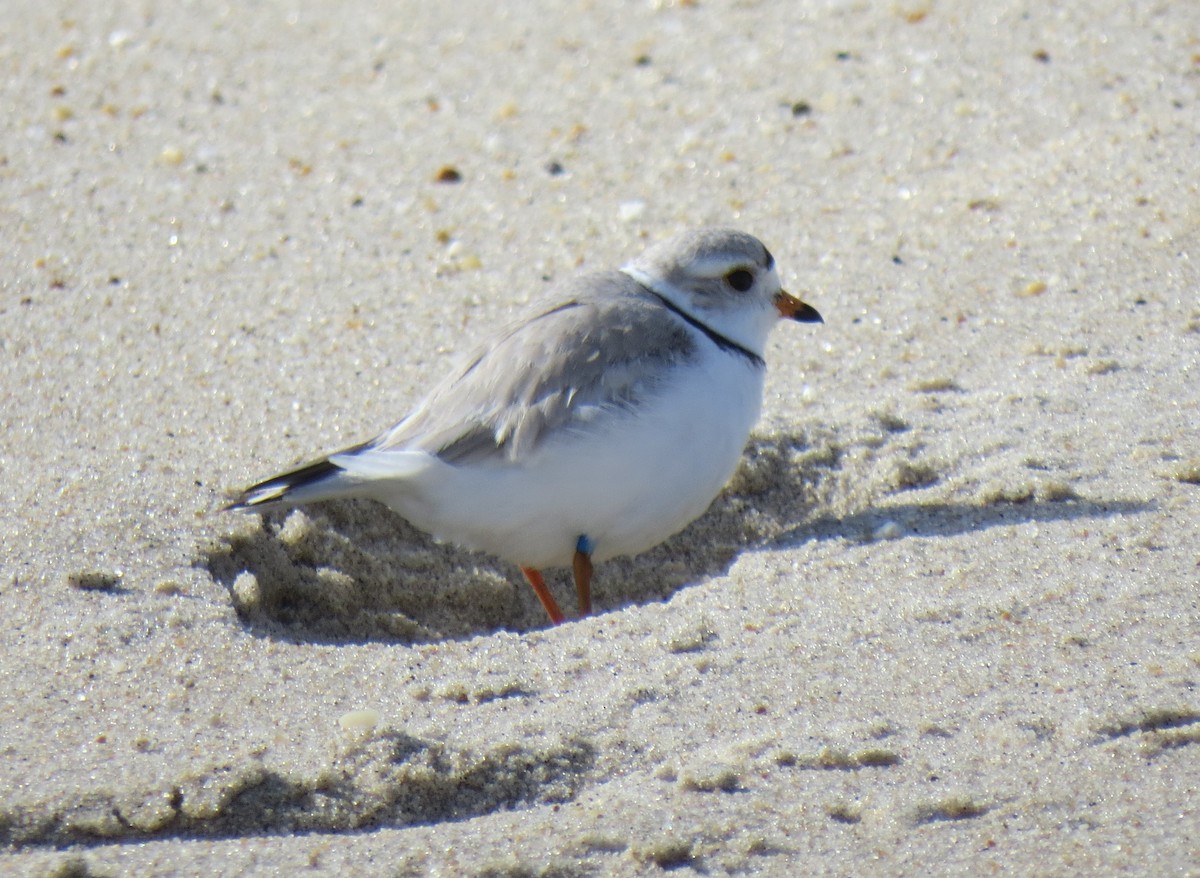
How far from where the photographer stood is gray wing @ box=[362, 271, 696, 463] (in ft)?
11.6

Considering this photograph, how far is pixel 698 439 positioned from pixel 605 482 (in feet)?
0.82

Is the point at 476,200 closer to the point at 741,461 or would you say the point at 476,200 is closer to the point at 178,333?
the point at 178,333

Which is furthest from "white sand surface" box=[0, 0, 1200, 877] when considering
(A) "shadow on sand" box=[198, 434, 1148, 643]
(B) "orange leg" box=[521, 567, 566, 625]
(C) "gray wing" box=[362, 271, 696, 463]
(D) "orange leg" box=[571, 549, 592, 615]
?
(C) "gray wing" box=[362, 271, 696, 463]

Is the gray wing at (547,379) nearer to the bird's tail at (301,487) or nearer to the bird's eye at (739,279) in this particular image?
the bird's tail at (301,487)

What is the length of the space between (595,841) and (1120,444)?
1951mm

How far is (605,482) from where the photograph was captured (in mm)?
3529

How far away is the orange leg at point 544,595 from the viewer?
149 inches

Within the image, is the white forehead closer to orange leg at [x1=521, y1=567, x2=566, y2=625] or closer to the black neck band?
the black neck band

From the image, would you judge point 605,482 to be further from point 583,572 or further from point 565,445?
point 583,572

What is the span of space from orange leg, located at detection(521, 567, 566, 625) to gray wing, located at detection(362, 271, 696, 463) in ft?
1.54

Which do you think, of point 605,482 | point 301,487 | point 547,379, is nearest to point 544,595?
point 605,482

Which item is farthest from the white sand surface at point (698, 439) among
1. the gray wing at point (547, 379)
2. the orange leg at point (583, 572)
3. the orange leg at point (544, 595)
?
the gray wing at point (547, 379)

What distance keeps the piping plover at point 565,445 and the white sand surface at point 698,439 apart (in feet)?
0.86

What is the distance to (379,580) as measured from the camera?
3.80 metres
